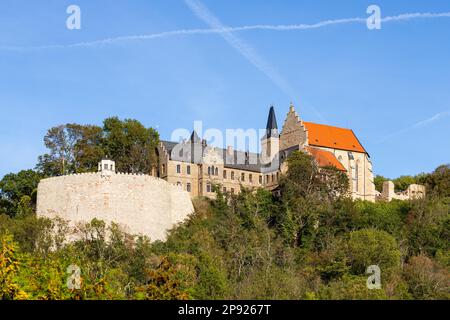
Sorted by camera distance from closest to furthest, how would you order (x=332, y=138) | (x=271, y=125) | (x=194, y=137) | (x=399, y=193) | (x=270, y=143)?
(x=194, y=137) → (x=399, y=193) → (x=270, y=143) → (x=332, y=138) → (x=271, y=125)

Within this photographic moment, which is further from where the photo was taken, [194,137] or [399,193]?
[399,193]

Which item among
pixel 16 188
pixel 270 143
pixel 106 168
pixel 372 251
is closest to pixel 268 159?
pixel 270 143

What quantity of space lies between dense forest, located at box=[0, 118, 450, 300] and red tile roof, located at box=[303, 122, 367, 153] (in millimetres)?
7419

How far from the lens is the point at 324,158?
2744 inches

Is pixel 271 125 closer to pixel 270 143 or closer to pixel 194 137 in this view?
pixel 270 143

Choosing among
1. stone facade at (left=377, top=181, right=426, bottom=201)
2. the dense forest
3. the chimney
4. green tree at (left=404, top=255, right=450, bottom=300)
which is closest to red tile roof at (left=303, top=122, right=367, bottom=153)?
stone facade at (left=377, top=181, right=426, bottom=201)

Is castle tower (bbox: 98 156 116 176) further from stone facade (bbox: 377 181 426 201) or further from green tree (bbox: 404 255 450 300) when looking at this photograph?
stone facade (bbox: 377 181 426 201)

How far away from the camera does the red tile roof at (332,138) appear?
240 feet

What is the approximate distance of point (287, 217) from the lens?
192 feet

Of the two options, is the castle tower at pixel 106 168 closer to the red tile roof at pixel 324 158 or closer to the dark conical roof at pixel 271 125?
the red tile roof at pixel 324 158

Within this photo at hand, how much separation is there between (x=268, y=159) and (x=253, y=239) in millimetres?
20297

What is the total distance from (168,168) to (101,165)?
1254 cm

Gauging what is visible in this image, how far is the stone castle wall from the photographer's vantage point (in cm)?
5309
